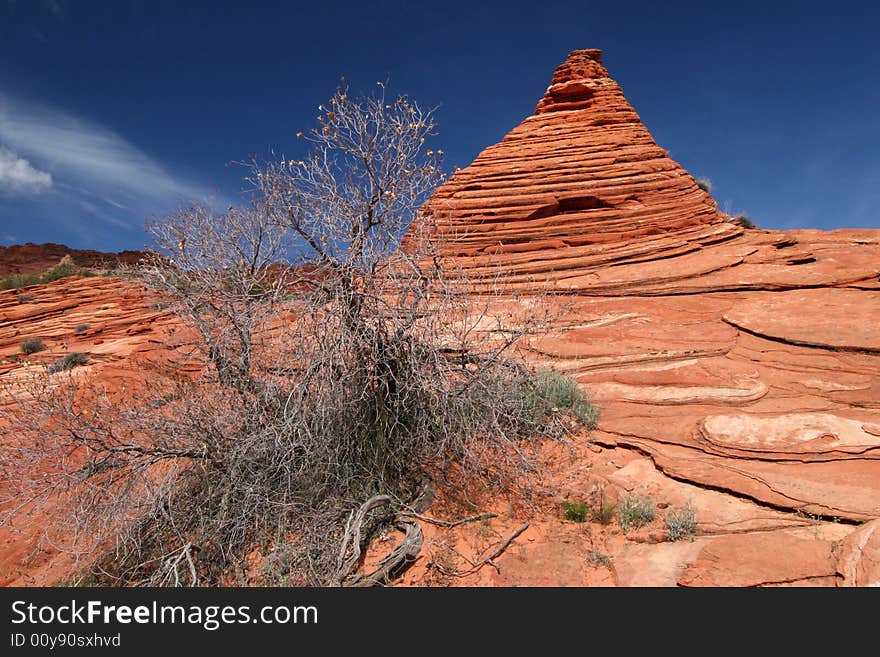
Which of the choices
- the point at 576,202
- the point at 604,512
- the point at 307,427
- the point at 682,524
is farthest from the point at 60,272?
the point at 682,524

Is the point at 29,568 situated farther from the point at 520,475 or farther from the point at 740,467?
the point at 740,467

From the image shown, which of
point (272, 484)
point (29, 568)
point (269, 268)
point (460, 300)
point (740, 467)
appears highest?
point (269, 268)

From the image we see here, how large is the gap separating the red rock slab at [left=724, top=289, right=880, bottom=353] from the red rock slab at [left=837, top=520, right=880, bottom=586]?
13.3 ft

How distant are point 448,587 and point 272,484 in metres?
2.11

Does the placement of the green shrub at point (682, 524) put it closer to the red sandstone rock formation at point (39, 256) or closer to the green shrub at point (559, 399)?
the green shrub at point (559, 399)

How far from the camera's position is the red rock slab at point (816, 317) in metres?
6.53

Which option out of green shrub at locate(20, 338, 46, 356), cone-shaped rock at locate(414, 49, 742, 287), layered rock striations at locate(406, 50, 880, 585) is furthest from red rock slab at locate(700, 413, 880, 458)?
green shrub at locate(20, 338, 46, 356)

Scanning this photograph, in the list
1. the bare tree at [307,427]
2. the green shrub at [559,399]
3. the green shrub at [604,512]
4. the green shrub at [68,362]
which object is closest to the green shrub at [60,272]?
the green shrub at [68,362]

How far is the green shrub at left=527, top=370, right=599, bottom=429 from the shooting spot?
18.7 feet

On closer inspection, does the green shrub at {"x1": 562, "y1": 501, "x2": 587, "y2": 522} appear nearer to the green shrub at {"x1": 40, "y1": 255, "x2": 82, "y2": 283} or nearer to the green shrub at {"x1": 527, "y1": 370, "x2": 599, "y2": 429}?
the green shrub at {"x1": 527, "y1": 370, "x2": 599, "y2": 429}

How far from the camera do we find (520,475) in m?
4.82

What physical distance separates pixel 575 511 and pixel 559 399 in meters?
1.91
